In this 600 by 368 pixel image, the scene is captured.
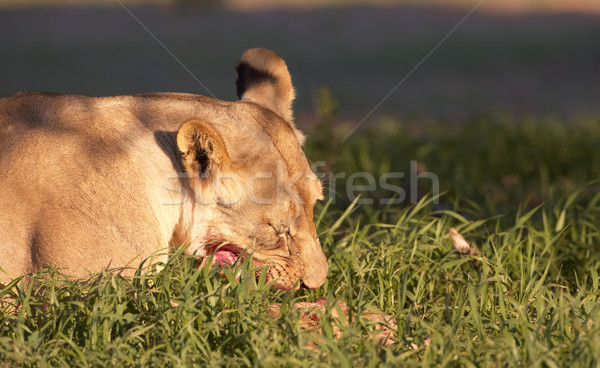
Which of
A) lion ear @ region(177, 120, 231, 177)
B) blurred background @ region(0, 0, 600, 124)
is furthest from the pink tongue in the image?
blurred background @ region(0, 0, 600, 124)

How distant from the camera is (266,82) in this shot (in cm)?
487

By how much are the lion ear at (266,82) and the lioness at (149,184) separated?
1.20ft

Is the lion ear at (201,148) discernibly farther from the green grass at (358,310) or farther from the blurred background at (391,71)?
the blurred background at (391,71)

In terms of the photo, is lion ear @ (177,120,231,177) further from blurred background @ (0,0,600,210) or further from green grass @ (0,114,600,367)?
blurred background @ (0,0,600,210)

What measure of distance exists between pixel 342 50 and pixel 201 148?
2163 centimetres

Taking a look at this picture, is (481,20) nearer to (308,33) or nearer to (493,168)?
(308,33)

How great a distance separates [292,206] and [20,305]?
4.70 ft

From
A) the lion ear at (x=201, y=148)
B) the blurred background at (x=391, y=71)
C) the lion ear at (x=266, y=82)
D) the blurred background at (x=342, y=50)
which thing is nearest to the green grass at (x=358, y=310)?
the lion ear at (x=201, y=148)

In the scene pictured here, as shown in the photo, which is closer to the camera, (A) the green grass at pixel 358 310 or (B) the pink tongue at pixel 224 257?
(A) the green grass at pixel 358 310

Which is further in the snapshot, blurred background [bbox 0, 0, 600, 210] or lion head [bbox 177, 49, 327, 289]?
blurred background [bbox 0, 0, 600, 210]

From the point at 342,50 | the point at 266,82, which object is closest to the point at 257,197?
the point at 266,82

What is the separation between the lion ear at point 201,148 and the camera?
3.90m

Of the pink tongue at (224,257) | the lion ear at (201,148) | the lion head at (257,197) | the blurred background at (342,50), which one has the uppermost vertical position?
the lion ear at (201,148)

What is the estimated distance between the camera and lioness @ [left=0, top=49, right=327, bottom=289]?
12.6 ft
